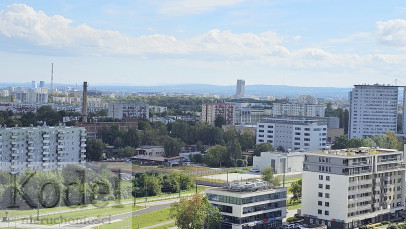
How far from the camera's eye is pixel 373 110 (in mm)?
50062

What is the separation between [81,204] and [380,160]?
951 cm

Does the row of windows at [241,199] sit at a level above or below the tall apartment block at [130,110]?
below

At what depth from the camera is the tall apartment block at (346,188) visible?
18891mm

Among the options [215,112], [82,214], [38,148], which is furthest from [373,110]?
[82,214]

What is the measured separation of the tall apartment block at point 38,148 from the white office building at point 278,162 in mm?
8543

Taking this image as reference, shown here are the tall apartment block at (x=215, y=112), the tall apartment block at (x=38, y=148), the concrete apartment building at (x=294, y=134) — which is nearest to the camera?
the tall apartment block at (x=38, y=148)

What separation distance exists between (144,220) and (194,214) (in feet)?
8.44

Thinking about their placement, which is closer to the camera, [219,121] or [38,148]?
[38,148]

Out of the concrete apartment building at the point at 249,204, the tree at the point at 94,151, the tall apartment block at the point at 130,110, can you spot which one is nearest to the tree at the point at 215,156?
A: the tree at the point at 94,151

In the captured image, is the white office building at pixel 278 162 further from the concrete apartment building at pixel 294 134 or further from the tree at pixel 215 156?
the concrete apartment building at pixel 294 134

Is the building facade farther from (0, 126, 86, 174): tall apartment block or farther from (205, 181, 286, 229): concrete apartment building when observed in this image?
(205, 181, 286, 229): concrete apartment building

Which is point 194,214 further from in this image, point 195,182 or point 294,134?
point 294,134

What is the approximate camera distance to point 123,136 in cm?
3891

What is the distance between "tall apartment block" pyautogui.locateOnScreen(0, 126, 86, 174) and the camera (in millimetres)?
26172
